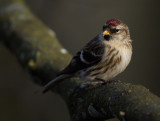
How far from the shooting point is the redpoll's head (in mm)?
3023

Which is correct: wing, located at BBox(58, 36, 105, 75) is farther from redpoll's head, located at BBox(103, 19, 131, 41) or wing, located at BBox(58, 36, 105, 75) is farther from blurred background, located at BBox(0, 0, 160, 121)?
blurred background, located at BBox(0, 0, 160, 121)

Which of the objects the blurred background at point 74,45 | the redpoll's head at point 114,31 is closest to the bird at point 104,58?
the redpoll's head at point 114,31

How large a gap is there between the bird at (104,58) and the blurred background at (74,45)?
66.6 inches

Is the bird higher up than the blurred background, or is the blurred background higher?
the bird

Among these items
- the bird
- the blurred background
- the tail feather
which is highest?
the tail feather

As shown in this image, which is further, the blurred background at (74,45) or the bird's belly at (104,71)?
the blurred background at (74,45)

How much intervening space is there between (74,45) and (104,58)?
317 centimetres

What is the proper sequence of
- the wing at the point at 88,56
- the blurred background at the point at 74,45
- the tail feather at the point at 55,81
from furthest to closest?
the blurred background at the point at 74,45, the wing at the point at 88,56, the tail feather at the point at 55,81

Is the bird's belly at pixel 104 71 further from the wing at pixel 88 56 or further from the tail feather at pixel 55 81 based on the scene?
the tail feather at pixel 55 81

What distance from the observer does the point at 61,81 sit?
2930mm

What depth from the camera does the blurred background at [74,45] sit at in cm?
471

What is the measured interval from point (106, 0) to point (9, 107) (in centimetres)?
298

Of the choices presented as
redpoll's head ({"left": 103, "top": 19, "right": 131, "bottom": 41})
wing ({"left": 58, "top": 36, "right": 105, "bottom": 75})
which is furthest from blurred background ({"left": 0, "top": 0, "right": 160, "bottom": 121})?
redpoll's head ({"left": 103, "top": 19, "right": 131, "bottom": 41})

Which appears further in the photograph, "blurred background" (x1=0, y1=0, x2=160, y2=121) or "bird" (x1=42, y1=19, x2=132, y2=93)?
"blurred background" (x1=0, y1=0, x2=160, y2=121)
